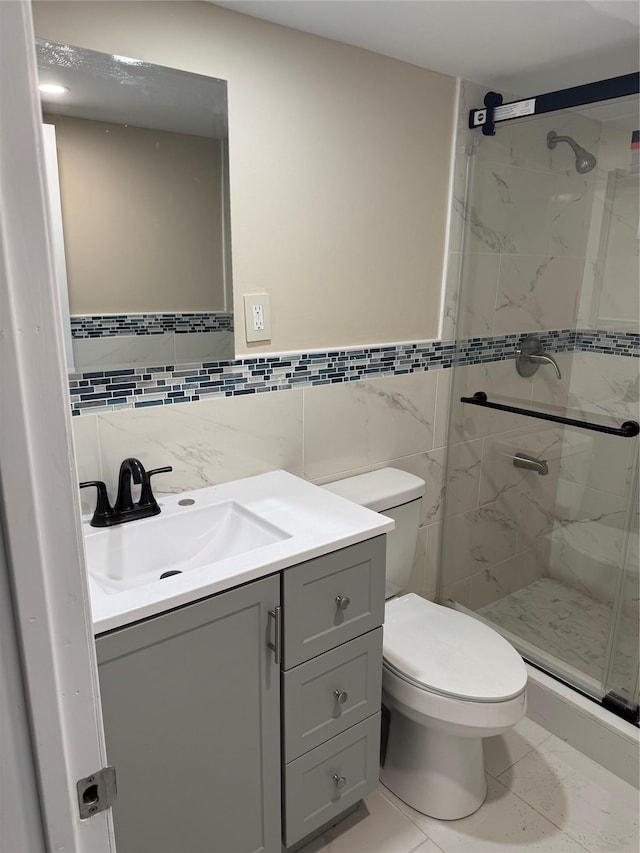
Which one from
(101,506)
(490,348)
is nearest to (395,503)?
(490,348)

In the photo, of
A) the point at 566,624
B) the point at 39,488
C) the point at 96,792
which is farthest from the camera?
the point at 566,624

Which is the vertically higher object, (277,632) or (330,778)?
(277,632)

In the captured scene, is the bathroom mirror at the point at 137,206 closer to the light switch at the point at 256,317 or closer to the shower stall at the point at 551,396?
the light switch at the point at 256,317

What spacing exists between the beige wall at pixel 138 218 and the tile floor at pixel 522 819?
4.95 ft

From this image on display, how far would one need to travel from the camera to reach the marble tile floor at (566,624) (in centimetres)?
196

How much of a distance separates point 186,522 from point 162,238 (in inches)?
28.4

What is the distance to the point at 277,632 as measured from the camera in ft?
4.31

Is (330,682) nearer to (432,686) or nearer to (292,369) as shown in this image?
(432,686)

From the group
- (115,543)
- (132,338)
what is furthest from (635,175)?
(115,543)

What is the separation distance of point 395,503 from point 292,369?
53 centimetres

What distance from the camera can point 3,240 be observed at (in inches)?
17.8

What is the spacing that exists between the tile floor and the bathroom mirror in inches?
54.5

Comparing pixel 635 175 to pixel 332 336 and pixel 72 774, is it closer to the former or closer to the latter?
pixel 332 336

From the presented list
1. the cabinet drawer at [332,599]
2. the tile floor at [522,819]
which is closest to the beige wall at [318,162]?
the cabinet drawer at [332,599]
